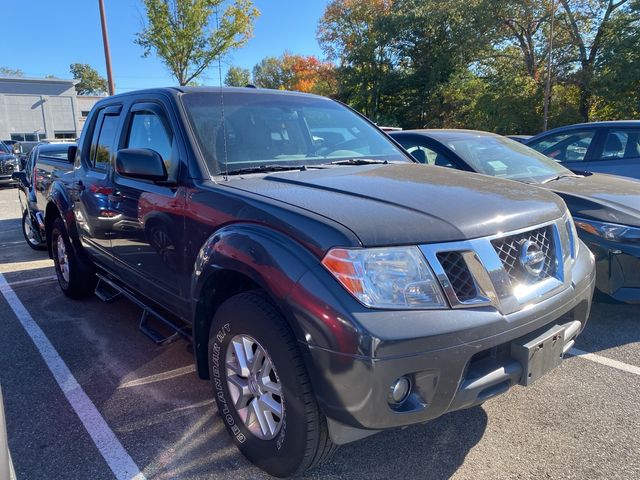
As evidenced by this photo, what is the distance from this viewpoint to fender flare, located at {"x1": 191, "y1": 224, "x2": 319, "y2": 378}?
6.53 ft

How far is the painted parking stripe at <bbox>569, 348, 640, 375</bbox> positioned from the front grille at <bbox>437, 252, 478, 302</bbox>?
6.60 feet

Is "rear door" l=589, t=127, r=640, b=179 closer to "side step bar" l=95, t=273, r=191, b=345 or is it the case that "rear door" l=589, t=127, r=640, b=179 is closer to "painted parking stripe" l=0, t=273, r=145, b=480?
"side step bar" l=95, t=273, r=191, b=345

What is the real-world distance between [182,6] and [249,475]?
72.1 ft

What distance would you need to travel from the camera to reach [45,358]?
3713mm

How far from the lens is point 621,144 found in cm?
633

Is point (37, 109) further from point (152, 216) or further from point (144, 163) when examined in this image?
point (144, 163)

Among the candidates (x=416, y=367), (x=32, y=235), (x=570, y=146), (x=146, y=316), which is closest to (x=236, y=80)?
(x=32, y=235)

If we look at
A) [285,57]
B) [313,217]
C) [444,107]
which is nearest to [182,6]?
[444,107]

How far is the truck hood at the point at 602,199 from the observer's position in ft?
13.0

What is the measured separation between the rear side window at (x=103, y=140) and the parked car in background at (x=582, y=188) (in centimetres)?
302

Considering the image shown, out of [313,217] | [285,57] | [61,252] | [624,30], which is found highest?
[285,57]

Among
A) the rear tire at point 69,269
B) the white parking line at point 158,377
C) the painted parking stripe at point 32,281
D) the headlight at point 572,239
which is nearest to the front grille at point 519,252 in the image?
the headlight at point 572,239

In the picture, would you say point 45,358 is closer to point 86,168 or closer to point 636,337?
point 86,168

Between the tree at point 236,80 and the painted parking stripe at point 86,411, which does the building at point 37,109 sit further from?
the painted parking stripe at point 86,411
